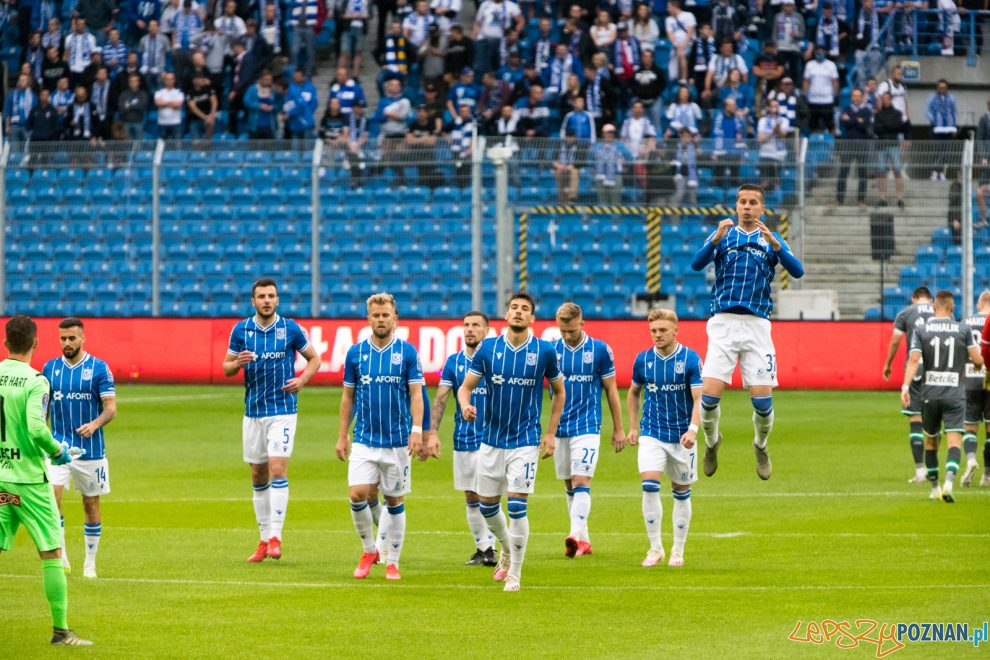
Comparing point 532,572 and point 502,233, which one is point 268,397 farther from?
point 502,233

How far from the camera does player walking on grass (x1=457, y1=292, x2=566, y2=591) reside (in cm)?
1219

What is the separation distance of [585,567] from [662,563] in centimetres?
71

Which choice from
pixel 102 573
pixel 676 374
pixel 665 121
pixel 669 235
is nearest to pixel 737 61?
pixel 665 121

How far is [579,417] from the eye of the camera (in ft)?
47.8

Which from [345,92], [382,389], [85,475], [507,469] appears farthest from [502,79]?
[507,469]

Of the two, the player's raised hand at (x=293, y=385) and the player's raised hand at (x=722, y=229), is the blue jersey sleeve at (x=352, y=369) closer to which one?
the player's raised hand at (x=293, y=385)

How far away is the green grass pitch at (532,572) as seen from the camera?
10.5 meters

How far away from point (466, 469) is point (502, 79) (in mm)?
17823

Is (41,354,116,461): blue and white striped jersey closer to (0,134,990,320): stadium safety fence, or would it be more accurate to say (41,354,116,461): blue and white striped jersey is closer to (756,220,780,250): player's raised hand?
(756,220,780,250): player's raised hand

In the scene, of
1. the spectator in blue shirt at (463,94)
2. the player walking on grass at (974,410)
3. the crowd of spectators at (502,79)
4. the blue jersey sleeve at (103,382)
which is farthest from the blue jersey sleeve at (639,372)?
the spectator in blue shirt at (463,94)

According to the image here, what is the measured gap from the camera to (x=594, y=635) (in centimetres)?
1061

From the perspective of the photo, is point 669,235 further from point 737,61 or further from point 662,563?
point 662,563

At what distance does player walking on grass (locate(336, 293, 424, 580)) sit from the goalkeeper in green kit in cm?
305

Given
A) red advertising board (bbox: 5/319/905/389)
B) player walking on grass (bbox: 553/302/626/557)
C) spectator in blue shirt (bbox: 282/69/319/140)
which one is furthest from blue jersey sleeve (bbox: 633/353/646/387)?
spectator in blue shirt (bbox: 282/69/319/140)
